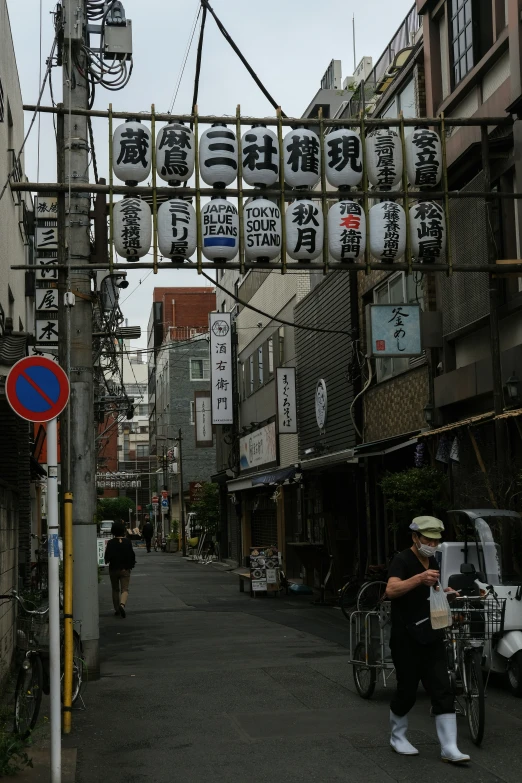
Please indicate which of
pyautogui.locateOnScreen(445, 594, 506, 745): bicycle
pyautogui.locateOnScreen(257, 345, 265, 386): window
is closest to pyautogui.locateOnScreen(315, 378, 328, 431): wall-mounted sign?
pyautogui.locateOnScreen(257, 345, 265, 386): window

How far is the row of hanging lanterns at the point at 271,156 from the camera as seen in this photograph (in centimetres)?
1375

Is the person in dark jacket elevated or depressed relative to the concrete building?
depressed

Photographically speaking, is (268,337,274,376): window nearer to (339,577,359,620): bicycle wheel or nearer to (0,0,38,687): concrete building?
(0,0,38,687): concrete building

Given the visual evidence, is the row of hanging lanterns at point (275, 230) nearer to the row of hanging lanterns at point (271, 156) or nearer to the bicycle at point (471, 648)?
the row of hanging lanterns at point (271, 156)

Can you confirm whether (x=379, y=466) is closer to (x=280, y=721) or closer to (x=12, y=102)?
(x=12, y=102)

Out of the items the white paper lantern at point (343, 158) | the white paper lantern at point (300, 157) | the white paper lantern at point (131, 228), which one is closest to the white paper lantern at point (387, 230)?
the white paper lantern at point (343, 158)

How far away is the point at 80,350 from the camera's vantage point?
13305mm

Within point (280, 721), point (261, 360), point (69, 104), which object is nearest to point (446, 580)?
point (280, 721)

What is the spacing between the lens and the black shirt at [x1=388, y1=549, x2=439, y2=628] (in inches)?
314

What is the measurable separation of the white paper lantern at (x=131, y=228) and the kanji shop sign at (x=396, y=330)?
19.4 feet

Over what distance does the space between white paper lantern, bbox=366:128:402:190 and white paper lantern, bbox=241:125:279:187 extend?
1434 millimetres

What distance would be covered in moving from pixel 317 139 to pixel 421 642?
8.53 metres

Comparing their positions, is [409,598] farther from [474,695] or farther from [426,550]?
[474,695]

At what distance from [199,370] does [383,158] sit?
64301mm
